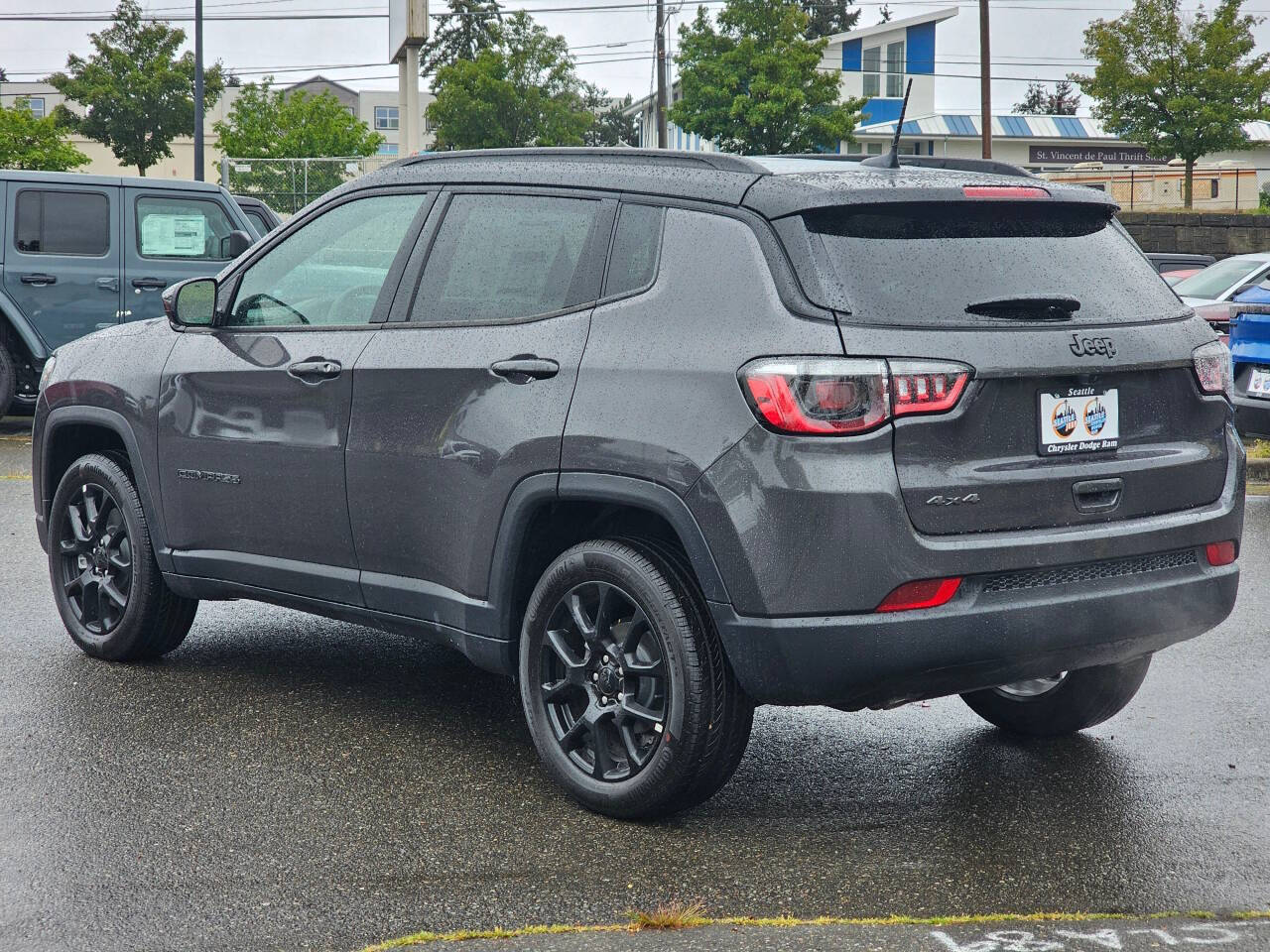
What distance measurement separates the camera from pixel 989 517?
3.75 metres

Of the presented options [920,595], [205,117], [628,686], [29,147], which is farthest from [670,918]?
[205,117]

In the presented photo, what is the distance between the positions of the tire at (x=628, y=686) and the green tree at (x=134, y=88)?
162ft

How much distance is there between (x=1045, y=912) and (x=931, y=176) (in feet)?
6.21

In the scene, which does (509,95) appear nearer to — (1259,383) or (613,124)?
(1259,383)

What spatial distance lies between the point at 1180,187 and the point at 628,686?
162 feet

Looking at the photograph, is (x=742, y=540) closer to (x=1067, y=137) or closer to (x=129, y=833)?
(x=129, y=833)

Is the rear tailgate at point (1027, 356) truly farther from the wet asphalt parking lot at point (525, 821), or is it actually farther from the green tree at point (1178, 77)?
the green tree at point (1178, 77)

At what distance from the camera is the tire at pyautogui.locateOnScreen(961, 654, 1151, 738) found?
4754 mm

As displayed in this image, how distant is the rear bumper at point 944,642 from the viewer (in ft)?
12.1

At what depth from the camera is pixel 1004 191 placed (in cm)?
404

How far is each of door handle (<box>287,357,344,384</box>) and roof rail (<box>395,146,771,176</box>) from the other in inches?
28.1

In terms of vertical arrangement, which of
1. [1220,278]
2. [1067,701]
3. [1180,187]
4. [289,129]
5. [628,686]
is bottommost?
[1067,701]

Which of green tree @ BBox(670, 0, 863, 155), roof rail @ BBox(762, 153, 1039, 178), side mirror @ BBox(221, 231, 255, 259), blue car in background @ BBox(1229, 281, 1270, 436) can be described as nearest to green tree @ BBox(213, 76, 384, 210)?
green tree @ BBox(670, 0, 863, 155)

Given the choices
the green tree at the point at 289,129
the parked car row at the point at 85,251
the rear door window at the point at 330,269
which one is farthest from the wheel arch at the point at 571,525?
the green tree at the point at 289,129
